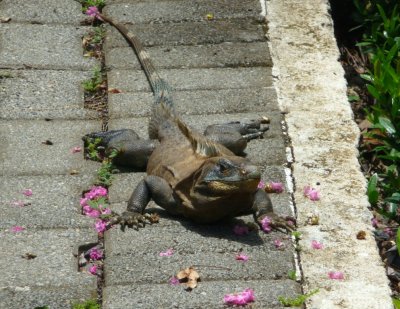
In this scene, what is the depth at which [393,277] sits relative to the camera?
6.21 meters

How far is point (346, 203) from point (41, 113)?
2283 millimetres

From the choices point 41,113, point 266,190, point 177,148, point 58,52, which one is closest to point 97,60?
point 58,52

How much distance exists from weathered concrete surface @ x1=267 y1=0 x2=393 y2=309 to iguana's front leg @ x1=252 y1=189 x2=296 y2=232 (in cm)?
11

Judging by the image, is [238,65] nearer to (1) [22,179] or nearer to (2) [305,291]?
(1) [22,179]

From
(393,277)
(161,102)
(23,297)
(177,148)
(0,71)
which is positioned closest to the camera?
(23,297)

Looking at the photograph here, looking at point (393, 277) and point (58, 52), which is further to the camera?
point (58, 52)

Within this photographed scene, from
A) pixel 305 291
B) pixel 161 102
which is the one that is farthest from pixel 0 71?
pixel 305 291

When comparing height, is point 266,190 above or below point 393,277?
above

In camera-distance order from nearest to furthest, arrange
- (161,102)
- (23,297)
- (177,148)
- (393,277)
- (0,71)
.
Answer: (23,297), (393,277), (177,148), (161,102), (0,71)

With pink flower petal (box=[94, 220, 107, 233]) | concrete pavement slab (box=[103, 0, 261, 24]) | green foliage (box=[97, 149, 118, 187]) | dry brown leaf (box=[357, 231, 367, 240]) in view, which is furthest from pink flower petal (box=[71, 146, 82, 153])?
dry brown leaf (box=[357, 231, 367, 240])

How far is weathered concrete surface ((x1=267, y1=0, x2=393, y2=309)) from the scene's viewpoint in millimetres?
5559

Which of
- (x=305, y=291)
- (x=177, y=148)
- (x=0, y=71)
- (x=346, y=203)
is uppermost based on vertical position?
(x=0, y=71)

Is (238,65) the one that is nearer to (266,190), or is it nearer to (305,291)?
(266,190)

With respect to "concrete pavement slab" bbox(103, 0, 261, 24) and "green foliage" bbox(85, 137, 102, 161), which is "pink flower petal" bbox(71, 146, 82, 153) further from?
"concrete pavement slab" bbox(103, 0, 261, 24)
